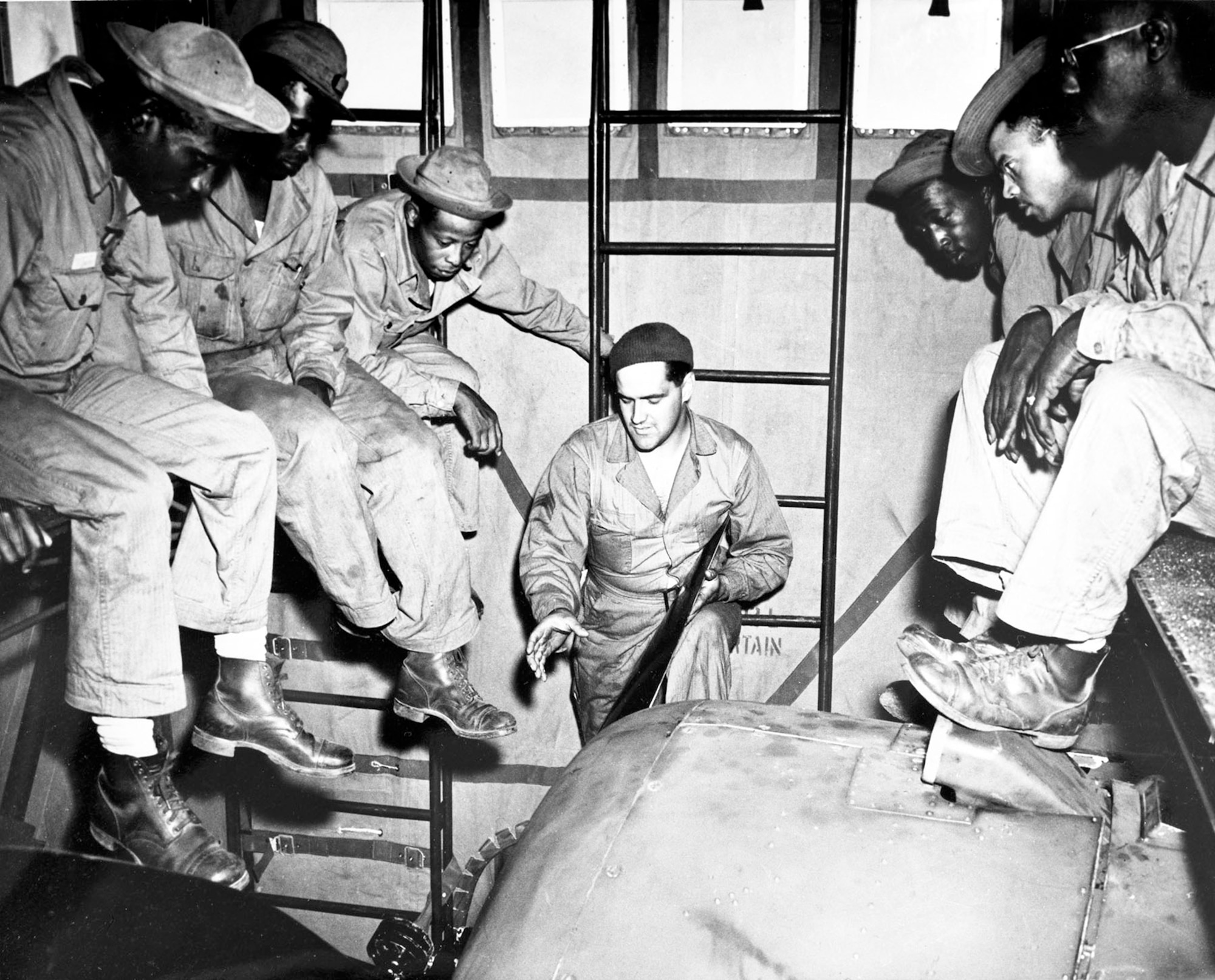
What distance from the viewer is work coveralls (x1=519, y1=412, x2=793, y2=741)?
322cm

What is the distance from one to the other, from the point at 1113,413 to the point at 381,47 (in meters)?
2.83

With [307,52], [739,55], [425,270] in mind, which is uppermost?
[739,55]

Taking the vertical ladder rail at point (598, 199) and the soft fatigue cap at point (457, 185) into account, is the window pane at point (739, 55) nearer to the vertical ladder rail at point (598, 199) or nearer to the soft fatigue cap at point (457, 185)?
the vertical ladder rail at point (598, 199)

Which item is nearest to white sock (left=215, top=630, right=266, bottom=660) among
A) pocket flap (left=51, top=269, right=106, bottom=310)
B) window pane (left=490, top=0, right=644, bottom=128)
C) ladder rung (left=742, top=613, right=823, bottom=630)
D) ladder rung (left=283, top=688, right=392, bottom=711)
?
pocket flap (left=51, top=269, right=106, bottom=310)

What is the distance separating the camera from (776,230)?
11.7ft

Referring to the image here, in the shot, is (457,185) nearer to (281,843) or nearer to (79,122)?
(79,122)

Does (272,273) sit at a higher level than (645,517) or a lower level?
higher

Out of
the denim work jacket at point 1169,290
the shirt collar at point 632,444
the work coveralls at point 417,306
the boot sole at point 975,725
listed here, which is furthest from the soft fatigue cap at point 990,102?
the boot sole at point 975,725

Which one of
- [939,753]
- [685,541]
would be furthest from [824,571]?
[939,753]

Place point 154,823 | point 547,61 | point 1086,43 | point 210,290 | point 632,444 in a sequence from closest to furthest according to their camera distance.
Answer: point 1086,43 < point 154,823 < point 210,290 < point 632,444 < point 547,61

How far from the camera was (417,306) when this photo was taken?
10.6 feet

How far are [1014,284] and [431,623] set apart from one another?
2013mm

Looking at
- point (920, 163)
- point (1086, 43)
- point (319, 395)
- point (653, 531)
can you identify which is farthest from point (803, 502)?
point (1086, 43)

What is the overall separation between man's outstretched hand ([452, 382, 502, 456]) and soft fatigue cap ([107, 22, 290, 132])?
1.01m
